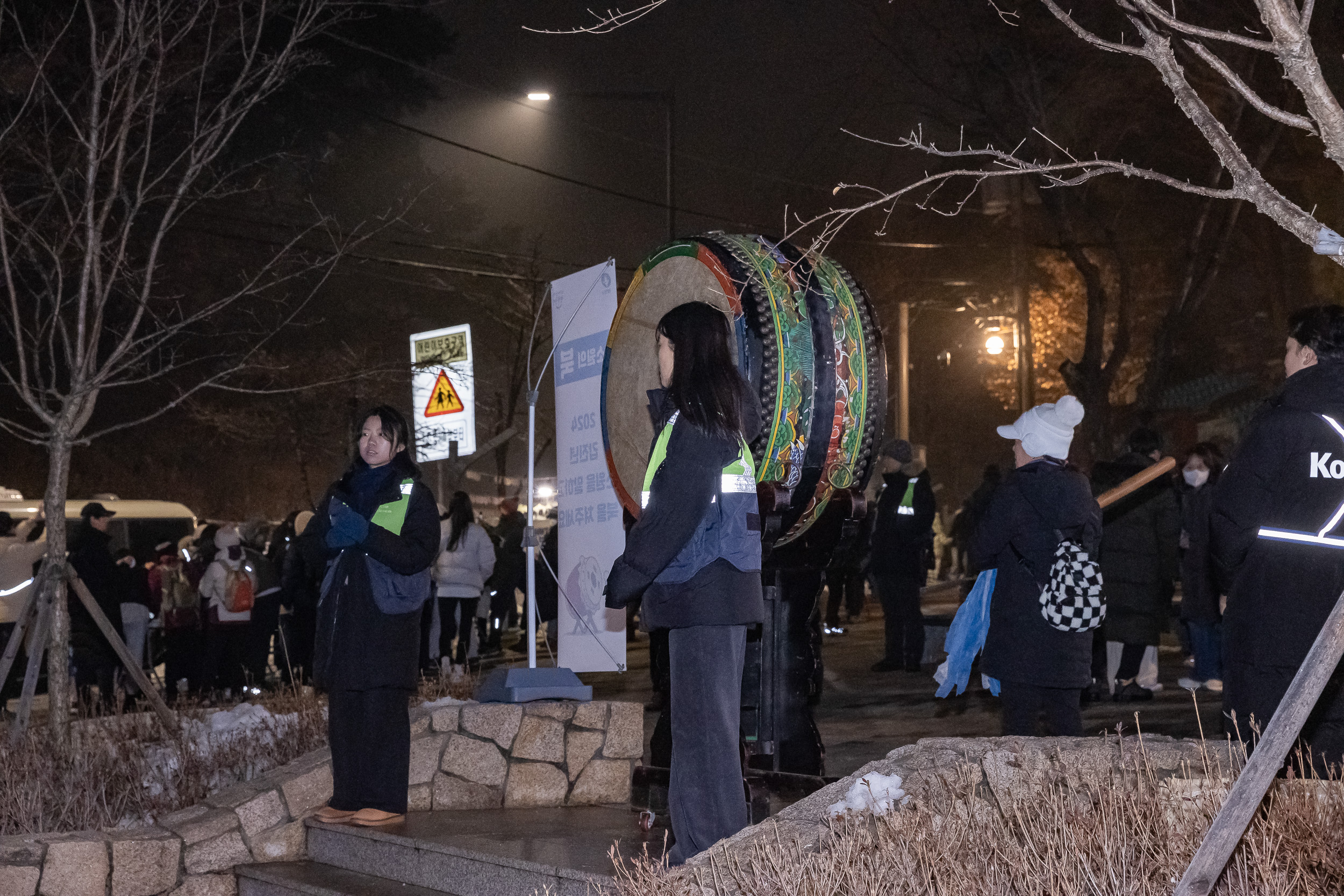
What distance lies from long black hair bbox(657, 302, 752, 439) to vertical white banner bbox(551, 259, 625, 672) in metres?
2.27

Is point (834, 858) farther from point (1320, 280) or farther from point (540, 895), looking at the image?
point (1320, 280)

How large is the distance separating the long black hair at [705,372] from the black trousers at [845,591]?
9.70m

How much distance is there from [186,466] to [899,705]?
2927cm

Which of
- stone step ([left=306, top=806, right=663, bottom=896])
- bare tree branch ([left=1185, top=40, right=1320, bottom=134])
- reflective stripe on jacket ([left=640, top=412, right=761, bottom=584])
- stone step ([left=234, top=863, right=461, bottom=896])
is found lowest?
stone step ([left=234, top=863, right=461, bottom=896])

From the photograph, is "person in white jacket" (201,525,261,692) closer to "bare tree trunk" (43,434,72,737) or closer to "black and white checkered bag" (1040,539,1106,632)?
"bare tree trunk" (43,434,72,737)

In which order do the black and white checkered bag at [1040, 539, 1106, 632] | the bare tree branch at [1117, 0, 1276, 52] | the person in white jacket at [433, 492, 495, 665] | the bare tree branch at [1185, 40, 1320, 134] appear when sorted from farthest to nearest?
the person in white jacket at [433, 492, 495, 665] → the black and white checkered bag at [1040, 539, 1106, 632] → the bare tree branch at [1185, 40, 1320, 134] → the bare tree branch at [1117, 0, 1276, 52]

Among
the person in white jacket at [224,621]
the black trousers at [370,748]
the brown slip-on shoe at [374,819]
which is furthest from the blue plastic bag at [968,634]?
the person in white jacket at [224,621]

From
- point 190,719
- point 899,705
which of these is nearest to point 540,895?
point 190,719

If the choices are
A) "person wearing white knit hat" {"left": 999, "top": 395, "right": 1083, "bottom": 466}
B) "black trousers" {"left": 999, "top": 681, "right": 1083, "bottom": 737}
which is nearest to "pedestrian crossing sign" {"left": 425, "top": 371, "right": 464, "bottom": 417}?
"person wearing white knit hat" {"left": 999, "top": 395, "right": 1083, "bottom": 466}

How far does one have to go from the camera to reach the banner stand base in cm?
669

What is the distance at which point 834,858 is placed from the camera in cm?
369

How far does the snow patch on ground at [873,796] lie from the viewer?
437 centimetres

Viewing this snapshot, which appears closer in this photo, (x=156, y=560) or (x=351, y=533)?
(x=351, y=533)

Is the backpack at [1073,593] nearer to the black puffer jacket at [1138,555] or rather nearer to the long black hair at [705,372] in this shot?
the long black hair at [705,372]
